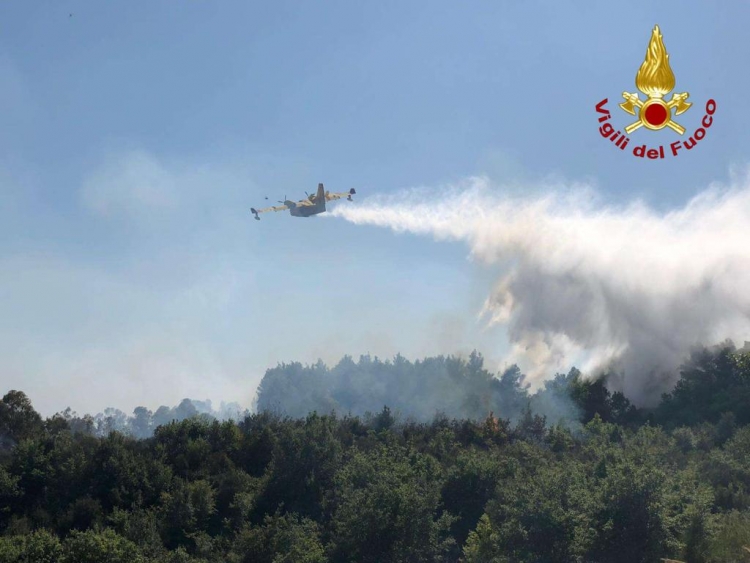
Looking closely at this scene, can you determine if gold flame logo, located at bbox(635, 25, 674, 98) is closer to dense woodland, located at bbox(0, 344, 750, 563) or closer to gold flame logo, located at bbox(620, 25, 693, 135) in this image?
gold flame logo, located at bbox(620, 25, 693, 135)

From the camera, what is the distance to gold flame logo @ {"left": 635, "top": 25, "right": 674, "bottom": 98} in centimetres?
5097

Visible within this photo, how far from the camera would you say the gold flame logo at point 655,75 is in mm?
50969

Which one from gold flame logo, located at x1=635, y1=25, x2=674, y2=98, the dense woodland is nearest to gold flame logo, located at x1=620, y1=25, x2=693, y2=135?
gold flame logo, located at x1=635, y1=25, x2=674, y2=98

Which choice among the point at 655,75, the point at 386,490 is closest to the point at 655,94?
the point at 655,75

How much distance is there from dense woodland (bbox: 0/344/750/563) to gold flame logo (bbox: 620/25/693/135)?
85.0ft

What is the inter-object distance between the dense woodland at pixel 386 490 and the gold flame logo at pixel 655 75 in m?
27.6

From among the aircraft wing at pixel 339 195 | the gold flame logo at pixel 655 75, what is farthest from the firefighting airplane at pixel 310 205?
the gold flame logo at pixel 655 75

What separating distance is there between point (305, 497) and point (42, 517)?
24812mm

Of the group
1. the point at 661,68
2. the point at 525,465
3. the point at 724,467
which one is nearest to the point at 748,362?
the point at 724,467

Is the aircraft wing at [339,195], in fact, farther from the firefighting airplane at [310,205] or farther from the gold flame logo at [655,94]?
the gold flame logo at [655,94]

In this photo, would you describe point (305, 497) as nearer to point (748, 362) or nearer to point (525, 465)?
point (525, 465)

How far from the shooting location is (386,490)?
62.1 metres

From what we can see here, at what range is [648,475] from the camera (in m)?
58.2

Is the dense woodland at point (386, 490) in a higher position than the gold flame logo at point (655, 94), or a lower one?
lower
